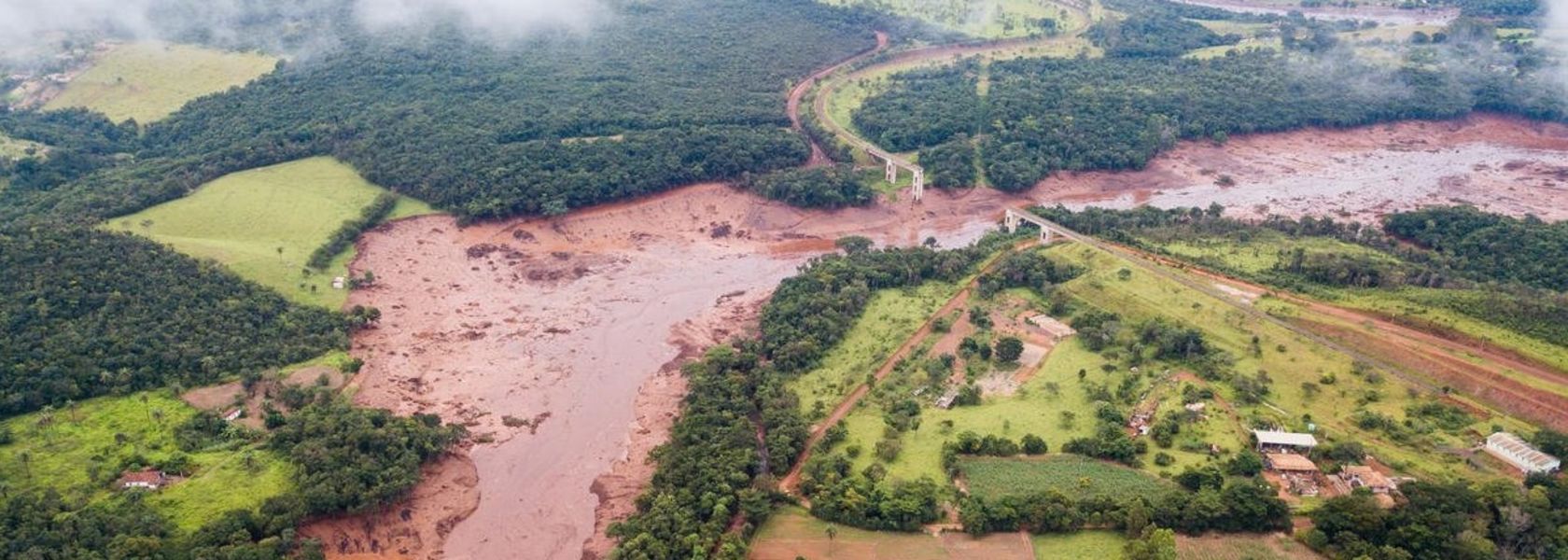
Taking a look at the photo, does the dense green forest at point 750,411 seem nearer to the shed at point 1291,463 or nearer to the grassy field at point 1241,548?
the grassy field at point 1241,548

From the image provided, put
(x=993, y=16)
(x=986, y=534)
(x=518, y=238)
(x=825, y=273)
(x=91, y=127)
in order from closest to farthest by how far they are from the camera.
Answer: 1. (x=986, y=534)
2. (x=825, y=273)
3. (x=518, y=238)
4. (x=91, y=127)
5. (x=993, y=16)

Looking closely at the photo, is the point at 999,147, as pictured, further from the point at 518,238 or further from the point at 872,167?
the point at 518,238

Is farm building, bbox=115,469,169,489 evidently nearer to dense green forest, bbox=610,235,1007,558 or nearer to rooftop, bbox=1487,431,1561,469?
dense green forest, bbox=610,235,1007,558

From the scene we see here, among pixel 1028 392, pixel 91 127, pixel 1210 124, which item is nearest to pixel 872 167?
pixel 1210 124

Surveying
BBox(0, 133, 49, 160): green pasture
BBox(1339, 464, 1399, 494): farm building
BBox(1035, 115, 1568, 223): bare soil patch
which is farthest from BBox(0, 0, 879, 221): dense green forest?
BBox(1339, 464, 1399, 494): farm building

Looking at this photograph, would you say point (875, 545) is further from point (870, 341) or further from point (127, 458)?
point (127, 458)

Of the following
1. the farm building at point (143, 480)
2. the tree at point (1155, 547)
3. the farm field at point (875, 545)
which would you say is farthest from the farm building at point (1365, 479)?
the farm building at point (143, 480)
